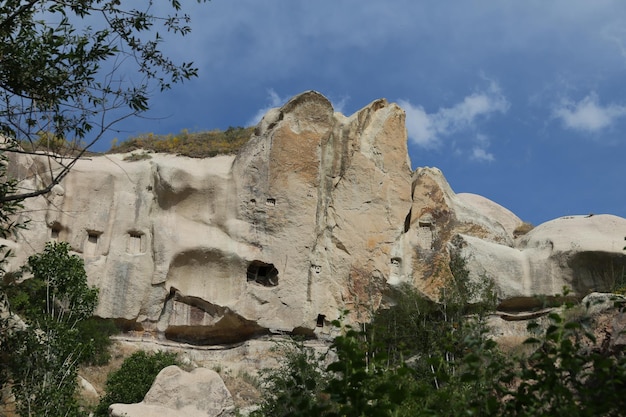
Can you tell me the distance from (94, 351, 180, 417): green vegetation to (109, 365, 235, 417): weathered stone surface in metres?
1.59

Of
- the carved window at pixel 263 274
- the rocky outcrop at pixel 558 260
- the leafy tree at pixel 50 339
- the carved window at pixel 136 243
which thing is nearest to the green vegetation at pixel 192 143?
the carved window at pixel 136 243

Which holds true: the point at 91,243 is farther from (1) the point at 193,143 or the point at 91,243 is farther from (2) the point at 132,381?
(1) the point at 193,143

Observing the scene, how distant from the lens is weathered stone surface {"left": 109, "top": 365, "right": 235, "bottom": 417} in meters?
18.2

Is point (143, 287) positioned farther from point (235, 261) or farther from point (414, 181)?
point (414, 181)

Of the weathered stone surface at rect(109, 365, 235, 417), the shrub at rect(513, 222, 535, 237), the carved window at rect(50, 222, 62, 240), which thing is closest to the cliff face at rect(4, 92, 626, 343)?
the carved window at rect(50, 222, 62, 240)

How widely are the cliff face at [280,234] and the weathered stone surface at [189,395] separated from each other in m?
7.65

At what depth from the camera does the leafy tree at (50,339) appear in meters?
12.4

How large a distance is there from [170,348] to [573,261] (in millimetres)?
13333

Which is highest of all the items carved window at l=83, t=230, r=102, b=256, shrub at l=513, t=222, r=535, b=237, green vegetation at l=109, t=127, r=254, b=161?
green vegetation at l=109, t=127, r=254, b=161

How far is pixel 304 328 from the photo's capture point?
2725 cm

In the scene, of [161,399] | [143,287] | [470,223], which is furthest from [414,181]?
[161,399]

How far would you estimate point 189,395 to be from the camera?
18516 mm

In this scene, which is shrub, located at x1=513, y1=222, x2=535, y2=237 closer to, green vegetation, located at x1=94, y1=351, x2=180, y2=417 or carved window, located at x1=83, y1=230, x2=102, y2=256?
carved window, located at x1=83, y1=230, x2=102, y2=256

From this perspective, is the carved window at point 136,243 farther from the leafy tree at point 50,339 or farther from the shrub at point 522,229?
the shrub at point 522,229
